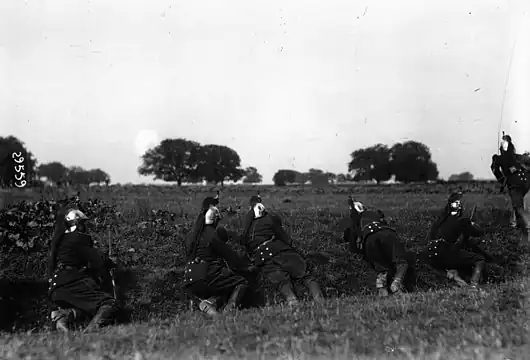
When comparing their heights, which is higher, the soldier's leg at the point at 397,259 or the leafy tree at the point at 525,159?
the leafy tree at the point at 525,159

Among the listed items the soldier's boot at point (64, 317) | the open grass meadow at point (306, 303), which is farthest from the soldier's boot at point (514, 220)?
the soldier's boot at point (64, 317)

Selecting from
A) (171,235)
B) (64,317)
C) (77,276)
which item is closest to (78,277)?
(77,276)

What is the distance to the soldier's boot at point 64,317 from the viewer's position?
24.4ft

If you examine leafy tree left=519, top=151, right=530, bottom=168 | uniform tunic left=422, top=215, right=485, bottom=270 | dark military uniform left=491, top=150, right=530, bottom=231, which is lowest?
uniform tunic left=422, top=215, right=485, bottom=270

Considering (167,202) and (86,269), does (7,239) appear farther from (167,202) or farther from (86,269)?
(167,202)

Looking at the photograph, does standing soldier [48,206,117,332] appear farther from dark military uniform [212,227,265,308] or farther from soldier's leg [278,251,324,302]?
soldier's leg [278,251,324,302]

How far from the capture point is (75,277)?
7434 mm

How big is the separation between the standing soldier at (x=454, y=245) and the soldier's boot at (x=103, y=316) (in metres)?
5.89

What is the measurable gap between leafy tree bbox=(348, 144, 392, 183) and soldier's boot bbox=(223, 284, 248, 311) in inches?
236

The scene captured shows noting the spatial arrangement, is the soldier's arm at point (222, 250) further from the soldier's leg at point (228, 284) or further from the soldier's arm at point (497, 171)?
the soldier's arm at point (497, 171)

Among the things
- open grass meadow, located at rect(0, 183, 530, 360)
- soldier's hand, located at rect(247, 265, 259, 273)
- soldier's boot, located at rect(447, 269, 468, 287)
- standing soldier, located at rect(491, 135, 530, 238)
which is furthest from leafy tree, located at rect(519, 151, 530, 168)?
soldier's hand, located at rect(247, 265, 259, 273)

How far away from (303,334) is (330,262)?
4892mm

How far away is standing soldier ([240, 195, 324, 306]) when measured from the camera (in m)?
8.62

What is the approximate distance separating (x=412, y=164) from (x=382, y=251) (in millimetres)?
5221
